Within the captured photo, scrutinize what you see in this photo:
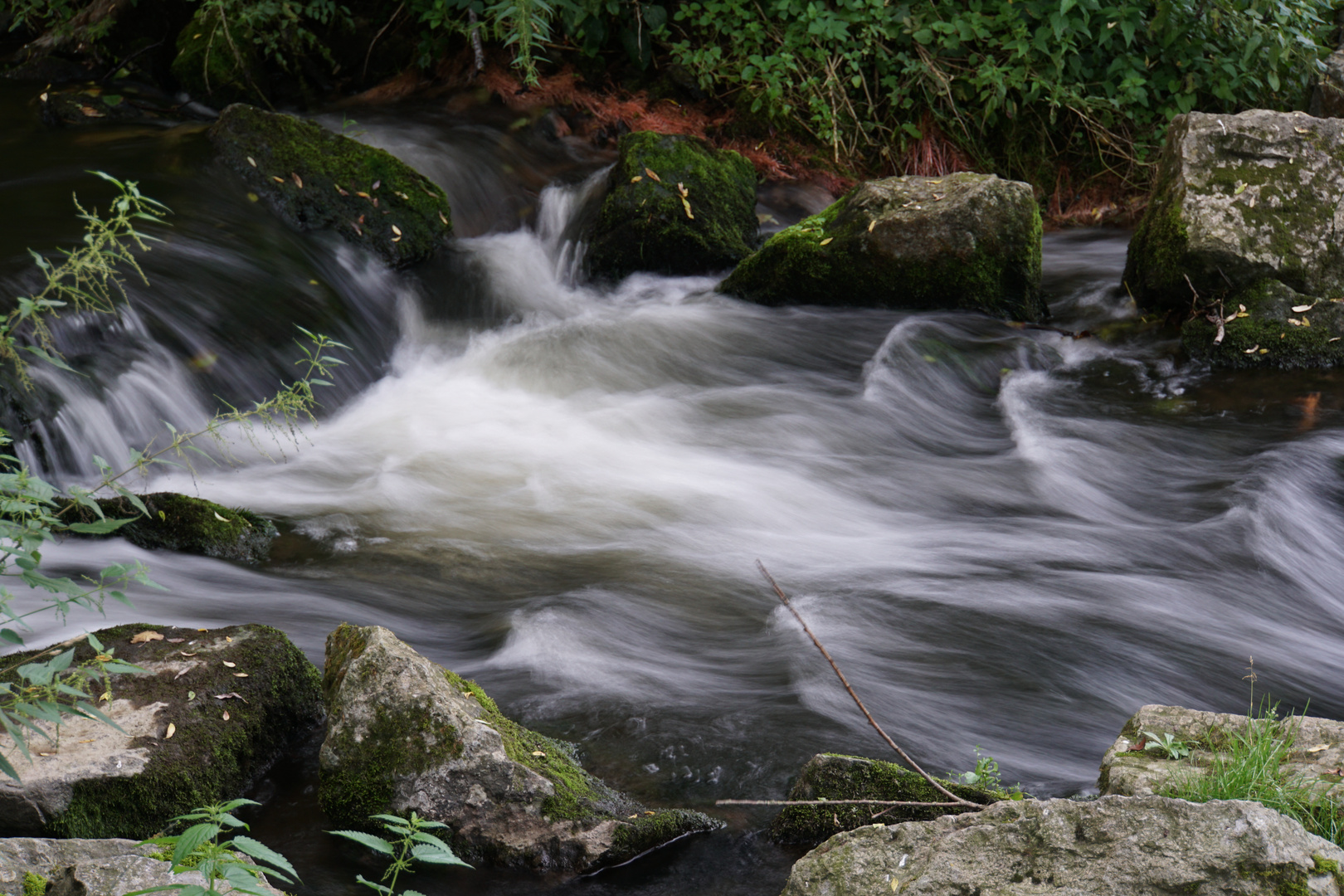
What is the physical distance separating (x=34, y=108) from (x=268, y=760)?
7.08 meters

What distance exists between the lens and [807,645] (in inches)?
141

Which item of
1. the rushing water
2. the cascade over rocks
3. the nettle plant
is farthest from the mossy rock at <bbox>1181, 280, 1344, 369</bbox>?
the nettle plant

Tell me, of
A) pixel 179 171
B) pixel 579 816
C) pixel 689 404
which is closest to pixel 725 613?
pixel 579 816

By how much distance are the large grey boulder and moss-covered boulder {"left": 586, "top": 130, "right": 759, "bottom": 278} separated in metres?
5.59

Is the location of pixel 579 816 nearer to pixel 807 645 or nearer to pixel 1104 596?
pixel 807 645

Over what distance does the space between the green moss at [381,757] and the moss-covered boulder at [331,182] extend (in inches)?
188

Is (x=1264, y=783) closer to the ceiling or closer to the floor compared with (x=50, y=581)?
closer to the floor

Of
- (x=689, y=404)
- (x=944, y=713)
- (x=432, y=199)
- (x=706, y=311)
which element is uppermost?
(x=432, y=199)

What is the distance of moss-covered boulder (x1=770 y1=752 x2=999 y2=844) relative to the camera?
7.97ft

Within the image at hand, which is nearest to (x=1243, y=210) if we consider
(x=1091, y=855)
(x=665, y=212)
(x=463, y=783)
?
(x=665, y=212)

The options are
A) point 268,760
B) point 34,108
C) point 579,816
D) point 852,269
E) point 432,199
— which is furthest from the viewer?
point 34,108

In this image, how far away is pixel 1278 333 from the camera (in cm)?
599

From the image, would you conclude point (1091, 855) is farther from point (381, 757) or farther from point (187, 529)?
point (187, 529)

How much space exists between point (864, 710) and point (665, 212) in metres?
4.97
